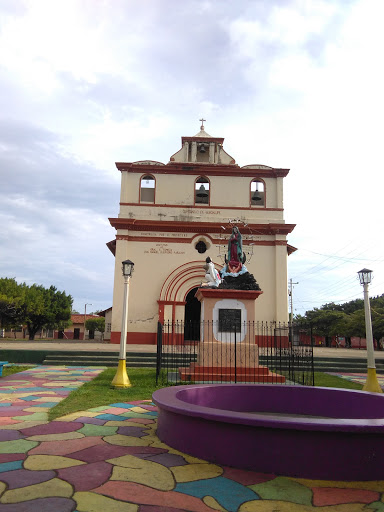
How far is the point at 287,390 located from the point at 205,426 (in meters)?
2.10

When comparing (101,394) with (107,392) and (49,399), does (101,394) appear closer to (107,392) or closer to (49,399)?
(107,392)

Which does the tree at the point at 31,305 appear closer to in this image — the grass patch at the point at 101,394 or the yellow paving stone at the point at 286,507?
the grass patch at the point at 101,394

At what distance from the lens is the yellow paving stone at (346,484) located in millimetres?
3320

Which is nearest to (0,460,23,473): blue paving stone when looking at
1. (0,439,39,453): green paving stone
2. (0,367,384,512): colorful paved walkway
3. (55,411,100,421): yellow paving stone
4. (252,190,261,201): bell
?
(0,367,384,512): colorful paved walkway

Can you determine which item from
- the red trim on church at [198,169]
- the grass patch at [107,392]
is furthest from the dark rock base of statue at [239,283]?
the red trim on church at [198,169]

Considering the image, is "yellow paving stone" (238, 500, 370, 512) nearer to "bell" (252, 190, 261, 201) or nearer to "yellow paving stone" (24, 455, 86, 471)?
"yellow paving stone" (24, 455, 86, 471)

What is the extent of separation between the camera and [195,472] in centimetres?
360

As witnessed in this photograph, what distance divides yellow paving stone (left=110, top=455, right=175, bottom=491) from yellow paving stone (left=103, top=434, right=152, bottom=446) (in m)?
0.55

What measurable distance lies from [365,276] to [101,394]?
675cm

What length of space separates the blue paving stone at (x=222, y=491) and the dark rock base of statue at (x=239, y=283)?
7365mm

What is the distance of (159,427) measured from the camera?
15.6 feet

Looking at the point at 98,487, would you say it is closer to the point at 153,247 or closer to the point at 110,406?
the point at 110,406

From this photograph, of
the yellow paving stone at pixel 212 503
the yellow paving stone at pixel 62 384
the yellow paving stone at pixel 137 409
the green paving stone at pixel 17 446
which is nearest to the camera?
the yellow paving stone at pixel 212 503

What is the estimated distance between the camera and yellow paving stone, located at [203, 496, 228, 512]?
9.53 ft
